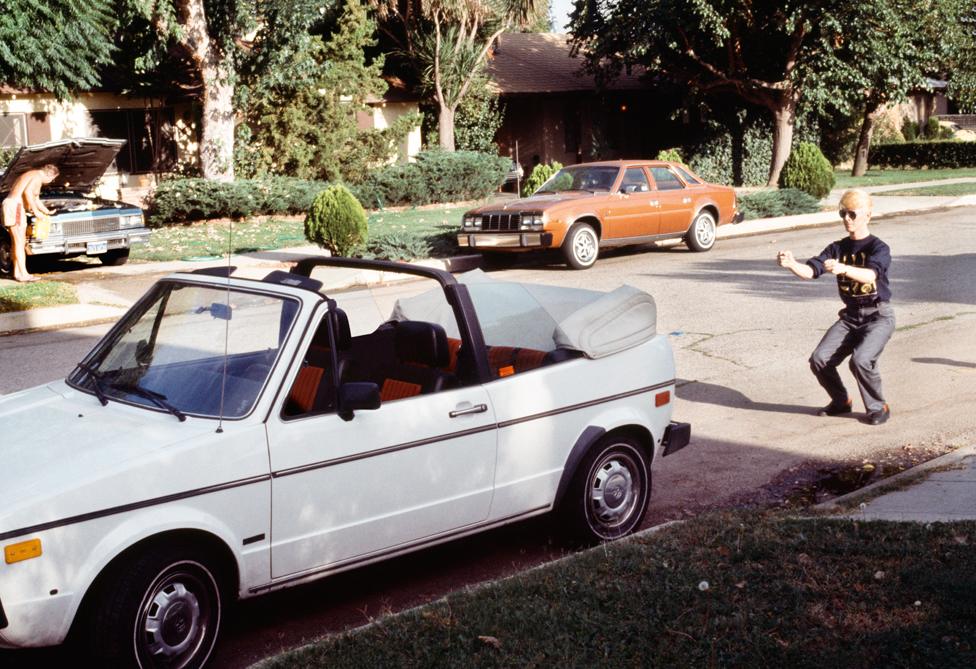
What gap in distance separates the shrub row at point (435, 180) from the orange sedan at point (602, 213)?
1106 centimetres

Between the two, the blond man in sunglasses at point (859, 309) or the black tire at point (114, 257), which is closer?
the blond man in sunglasses at point (859, 309)

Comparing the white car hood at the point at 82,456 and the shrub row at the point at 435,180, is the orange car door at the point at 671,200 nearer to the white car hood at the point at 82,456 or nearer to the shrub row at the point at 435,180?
the shrub row at the point at 435,180

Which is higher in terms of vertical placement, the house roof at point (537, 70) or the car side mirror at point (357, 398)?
the house roof at point (537, 70)

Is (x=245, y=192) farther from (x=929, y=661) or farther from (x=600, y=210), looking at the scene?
(x=929, y=661)

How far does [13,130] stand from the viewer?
2748 centimetres

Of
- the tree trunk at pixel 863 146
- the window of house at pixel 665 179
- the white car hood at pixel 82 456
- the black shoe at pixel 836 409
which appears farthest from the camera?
the tree trunk at pixel 863 146

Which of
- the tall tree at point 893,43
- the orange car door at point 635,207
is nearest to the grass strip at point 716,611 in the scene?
the orange car door at point 635,207

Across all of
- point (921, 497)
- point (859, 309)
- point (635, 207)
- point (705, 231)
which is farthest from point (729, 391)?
point (705, 231)

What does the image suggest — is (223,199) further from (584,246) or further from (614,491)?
(614,491)

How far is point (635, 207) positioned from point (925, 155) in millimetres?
32874

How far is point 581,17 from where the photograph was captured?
117 ft

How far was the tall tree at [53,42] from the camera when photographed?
23.7 metres

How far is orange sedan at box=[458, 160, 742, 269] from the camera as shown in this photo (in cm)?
1736

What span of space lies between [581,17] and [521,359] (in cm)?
3140
